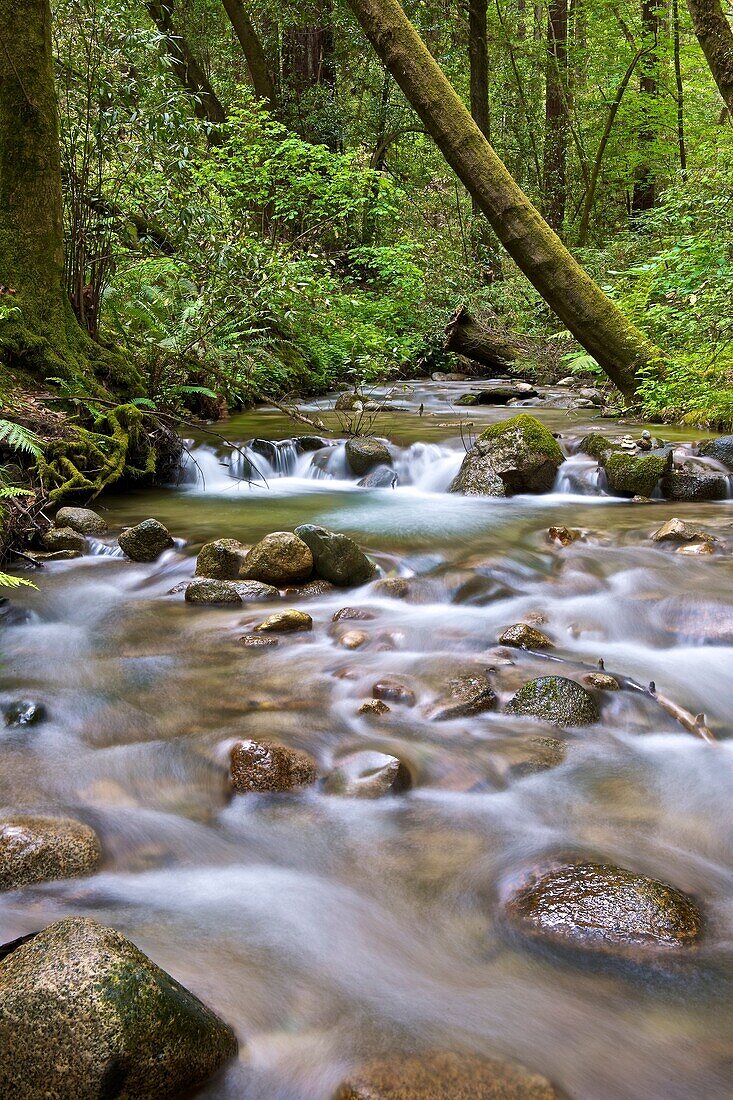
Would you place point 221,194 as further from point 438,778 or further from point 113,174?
point 438,778

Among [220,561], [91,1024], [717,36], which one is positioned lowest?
[220,561]

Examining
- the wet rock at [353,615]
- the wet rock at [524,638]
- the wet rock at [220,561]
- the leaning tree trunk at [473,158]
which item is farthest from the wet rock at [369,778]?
the leaning tree trunk at [473,158]

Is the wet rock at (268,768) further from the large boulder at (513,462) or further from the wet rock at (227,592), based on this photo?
the large boulder at (513,462)

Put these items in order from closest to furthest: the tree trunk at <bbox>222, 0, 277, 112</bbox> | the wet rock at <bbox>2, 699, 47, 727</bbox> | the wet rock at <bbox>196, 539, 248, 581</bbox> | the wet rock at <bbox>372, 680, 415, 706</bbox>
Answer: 1. the wet rock at <bbox>2, 699, 47, 727</bbox>
2. the wet rock at <bbox>372, 680, 415, 706</bbox>
3. the wet rock at <bbox>196, 539, 248, 581</bbox>
4. the tree trunk at <bbox>222, 0, 277, 112</bbox>

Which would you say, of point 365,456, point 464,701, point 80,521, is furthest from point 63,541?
point 365,456

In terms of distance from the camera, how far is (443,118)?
8.95 metres

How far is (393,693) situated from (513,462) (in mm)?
4583

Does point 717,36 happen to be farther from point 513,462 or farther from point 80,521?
point 80,521

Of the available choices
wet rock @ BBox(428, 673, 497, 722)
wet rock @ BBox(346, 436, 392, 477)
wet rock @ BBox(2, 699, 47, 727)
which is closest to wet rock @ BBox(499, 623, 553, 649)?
wet rock @ BBox(428, 673, 497, 722)

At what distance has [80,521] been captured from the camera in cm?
673

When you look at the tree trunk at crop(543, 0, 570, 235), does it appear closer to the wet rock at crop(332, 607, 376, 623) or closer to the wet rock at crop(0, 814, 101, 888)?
the wet rock at crop(332, 607, 376, 623)

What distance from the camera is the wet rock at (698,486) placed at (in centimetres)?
766

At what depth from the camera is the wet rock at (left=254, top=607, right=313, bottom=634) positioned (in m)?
4.96

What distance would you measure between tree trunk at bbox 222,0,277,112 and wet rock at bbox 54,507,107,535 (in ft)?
44.8
